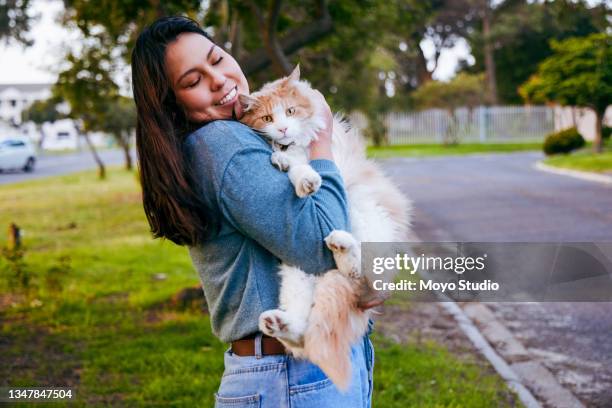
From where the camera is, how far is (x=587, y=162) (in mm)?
19375

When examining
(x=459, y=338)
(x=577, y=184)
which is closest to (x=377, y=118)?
(x=577, y=184)

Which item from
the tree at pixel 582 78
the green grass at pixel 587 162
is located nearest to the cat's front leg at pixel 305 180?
the tree at pixel 582 78

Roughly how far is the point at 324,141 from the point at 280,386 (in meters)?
0.78

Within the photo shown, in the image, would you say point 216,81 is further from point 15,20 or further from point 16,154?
point 16,154

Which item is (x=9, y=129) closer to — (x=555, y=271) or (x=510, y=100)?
(x=510, y=100)

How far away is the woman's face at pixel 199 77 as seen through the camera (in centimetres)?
209

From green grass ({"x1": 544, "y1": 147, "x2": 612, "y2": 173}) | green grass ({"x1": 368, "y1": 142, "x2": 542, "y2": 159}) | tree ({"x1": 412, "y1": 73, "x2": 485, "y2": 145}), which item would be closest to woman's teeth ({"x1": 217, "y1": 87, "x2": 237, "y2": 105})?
green grass ({"x1": 544, "y1": 147, "x2": 612, "y2": 173})

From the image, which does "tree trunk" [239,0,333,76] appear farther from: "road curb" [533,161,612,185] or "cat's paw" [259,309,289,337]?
"road curb" [533,161,612,185]

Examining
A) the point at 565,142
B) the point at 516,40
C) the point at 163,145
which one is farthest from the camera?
the point at 516,40

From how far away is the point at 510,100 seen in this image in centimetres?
4356

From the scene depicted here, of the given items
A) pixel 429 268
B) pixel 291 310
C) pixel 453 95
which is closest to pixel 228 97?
pixel 291 310

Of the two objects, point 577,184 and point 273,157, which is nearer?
point 273,157

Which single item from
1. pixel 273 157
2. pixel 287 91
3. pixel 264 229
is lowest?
pixel 264 229

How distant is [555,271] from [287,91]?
269 centimetres
